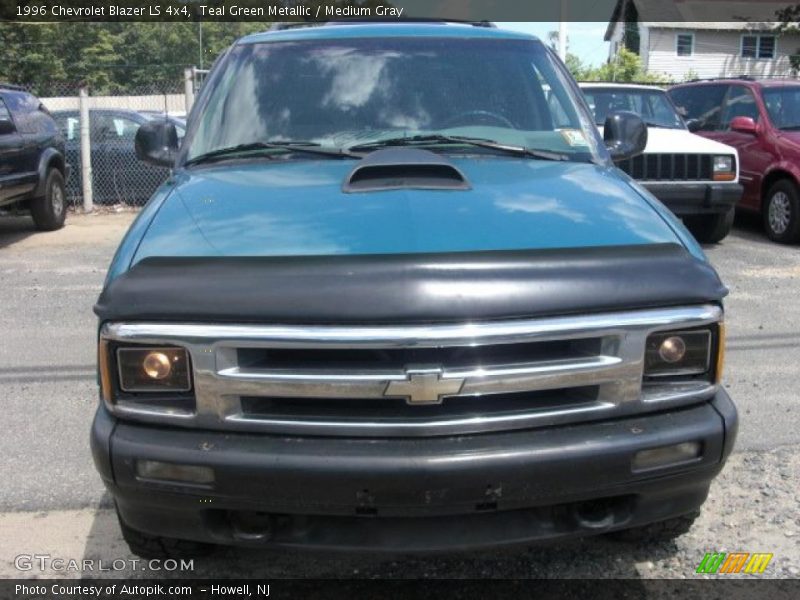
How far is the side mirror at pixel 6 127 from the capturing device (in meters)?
9.74

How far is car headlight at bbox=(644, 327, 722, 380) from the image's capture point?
8.24 feet

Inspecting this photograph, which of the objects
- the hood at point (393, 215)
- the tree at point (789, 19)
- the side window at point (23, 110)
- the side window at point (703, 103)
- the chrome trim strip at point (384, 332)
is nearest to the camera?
the chrome trim strip at point (384, 332)

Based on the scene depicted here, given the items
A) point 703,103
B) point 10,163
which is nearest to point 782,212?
point 703,103

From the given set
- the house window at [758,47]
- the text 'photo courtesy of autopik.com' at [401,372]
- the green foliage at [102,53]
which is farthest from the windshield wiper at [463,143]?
the house window at [758,47]

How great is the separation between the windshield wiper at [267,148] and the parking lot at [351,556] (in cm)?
158

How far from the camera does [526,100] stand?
12.7 feet

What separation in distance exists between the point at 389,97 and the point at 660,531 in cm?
215

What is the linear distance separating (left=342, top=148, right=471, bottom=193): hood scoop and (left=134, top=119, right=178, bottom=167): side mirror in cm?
137

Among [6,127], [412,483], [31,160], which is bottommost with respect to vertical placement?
[31,160]

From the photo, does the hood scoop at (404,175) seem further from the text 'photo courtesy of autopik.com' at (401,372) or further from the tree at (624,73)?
the tree at (624,73)

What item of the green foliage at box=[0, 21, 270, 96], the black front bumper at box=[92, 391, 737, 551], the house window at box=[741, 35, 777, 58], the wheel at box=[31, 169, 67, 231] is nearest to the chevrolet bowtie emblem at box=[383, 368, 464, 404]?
the black front bumper at box=[92, 391, 737, 551]

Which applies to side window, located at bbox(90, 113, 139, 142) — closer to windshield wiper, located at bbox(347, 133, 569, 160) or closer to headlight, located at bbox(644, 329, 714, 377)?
windshield wiper, located at bbox(347, 133, 569, 160)

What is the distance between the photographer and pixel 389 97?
371cm

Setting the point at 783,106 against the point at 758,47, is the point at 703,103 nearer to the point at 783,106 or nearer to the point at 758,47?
the point at 783,106
